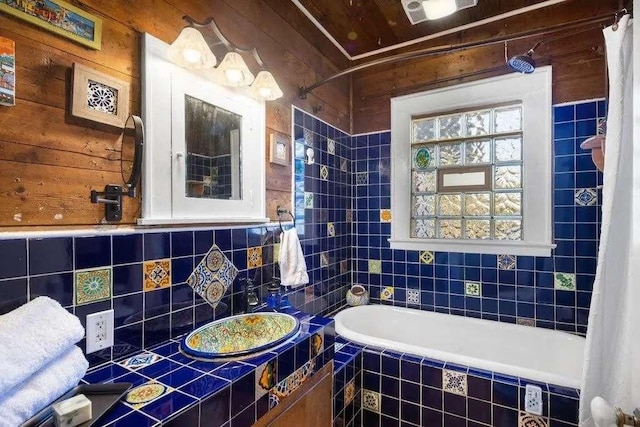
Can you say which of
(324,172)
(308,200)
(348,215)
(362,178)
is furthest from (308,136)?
(348,215)

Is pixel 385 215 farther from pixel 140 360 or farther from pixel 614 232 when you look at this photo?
pixel 140 360

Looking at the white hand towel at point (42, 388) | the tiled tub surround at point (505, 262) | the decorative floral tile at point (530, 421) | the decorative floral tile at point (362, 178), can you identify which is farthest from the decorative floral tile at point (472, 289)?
the white hand towel at point (42, 388)

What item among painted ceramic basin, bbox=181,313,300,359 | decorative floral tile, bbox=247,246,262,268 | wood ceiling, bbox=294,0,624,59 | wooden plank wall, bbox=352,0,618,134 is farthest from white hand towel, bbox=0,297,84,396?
wooden plank wall, bbox=352,0,618,134

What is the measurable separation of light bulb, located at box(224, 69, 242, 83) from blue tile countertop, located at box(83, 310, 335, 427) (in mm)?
1203

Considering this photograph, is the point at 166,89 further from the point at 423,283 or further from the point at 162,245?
the point at 423,283

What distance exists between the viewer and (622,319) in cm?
107

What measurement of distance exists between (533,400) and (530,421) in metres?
0.10

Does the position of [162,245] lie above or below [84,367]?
above

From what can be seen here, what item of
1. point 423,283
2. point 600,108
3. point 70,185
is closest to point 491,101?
point 600,108

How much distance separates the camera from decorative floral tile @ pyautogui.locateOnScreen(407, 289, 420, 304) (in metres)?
2.68

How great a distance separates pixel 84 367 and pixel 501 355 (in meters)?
2.44

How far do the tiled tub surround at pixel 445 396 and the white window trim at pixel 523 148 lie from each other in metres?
1.03

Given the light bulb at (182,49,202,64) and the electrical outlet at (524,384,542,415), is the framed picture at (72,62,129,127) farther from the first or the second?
the electrical outlet at (524,384,542,415)

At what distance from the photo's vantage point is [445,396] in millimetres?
1683
